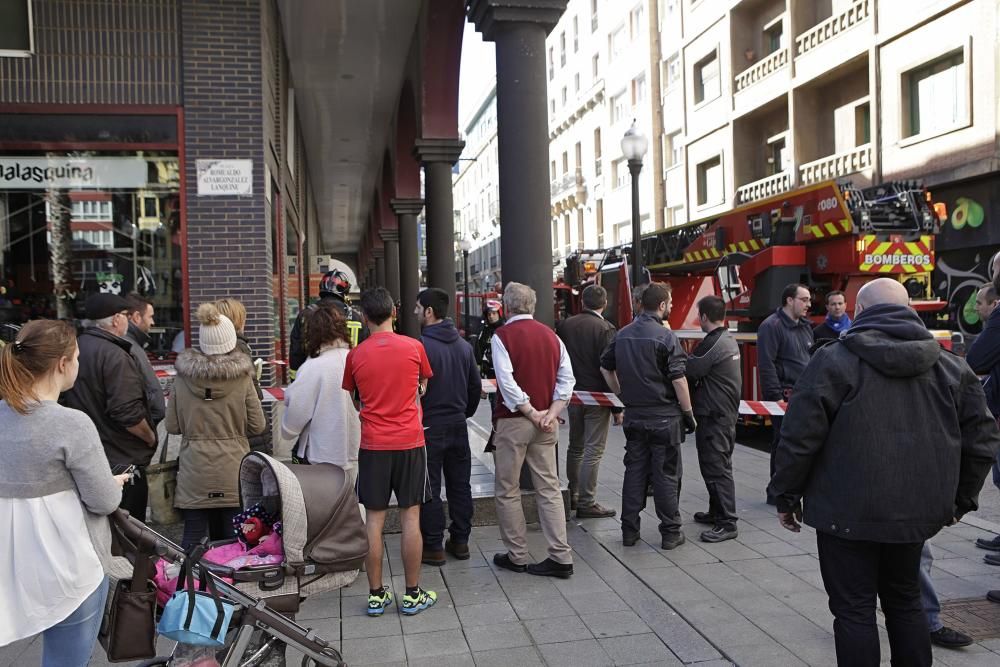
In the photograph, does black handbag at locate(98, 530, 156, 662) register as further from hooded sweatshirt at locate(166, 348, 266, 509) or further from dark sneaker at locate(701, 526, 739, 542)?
dark sneaker at locate(701, 526, 739, 542)

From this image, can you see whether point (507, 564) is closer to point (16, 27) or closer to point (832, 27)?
point (16, 27)

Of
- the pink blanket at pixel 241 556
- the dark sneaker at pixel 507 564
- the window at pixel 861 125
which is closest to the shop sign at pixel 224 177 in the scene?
the dark sneaker at pixel 507 564

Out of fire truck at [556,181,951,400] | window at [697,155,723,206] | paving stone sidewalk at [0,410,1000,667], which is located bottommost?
paving stone sidewalk at [0,410,1000,667]

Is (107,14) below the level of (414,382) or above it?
above

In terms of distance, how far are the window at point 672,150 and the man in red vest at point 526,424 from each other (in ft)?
88.3

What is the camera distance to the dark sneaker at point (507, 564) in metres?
5.30

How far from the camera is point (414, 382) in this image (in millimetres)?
4672

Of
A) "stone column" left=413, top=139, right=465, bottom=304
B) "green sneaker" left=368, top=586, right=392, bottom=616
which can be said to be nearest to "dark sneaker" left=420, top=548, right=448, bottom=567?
"green sneaker" left=368, top=586, right=392, bottom=616

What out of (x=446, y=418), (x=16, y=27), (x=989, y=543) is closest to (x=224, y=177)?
(x=16, y=27)

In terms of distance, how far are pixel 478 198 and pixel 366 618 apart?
221 feet

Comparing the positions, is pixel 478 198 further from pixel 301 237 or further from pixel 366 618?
pixel 366 618

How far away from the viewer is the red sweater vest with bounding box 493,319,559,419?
532 cm

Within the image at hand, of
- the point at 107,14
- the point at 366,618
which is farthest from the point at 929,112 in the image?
the point at 366,618

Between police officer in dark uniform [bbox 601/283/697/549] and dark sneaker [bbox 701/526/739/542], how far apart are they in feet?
0.70
